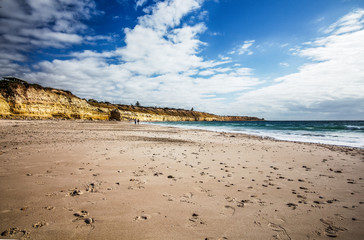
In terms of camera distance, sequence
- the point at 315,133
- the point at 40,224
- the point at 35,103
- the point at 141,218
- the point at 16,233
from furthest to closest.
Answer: the point at 35,103
the point at 315,133
the point at 141,218
the point at 40,224
the point at 16,233

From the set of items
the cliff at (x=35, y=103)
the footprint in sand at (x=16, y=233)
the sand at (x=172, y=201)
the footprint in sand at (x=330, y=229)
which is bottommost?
the sand at (x=172, y=201)

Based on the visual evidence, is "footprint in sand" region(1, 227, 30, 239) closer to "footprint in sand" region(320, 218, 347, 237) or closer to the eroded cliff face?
"footprint in sand" region(320, 218, 347, 237)

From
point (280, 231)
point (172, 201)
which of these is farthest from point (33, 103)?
point (280, 231)

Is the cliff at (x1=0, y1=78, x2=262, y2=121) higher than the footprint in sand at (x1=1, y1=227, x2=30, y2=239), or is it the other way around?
the cliff at (x1=0, y1=78, x2=262, y2=121)

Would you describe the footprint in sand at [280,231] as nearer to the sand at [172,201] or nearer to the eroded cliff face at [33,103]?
the sand at [172,201]

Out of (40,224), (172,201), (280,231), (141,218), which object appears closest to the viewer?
(40,224)

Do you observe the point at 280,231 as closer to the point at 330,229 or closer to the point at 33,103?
the point at 330,229

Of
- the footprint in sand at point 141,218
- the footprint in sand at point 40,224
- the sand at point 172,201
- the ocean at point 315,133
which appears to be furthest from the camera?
the ocean at point 315,133

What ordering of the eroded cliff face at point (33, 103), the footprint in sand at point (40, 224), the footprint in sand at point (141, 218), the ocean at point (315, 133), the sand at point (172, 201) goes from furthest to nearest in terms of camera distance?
the eroded cliff face at point (33, 103) < the ocean at point (315, 133) < the footprint in sand at point (141, 218) < the sand at point (172, 201) < the footprint in sand at point (40, 224)

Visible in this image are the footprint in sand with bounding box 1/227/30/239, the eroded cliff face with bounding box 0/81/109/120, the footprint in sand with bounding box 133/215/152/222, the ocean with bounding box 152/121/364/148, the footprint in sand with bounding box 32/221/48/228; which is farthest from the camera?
the eroded cliff face with bounding box 0/81/109/120

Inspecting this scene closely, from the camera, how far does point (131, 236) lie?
2332mm

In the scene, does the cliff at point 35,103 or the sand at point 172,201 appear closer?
the sand at point 172,201

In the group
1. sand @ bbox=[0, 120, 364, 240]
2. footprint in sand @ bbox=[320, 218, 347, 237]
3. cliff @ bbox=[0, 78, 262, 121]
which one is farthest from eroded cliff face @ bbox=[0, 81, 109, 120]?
footprint in sand @ bbox=[320, 218, 347, 237]

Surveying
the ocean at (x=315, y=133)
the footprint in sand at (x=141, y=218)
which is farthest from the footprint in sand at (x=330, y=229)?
the ocean at (x=315, y=133)
